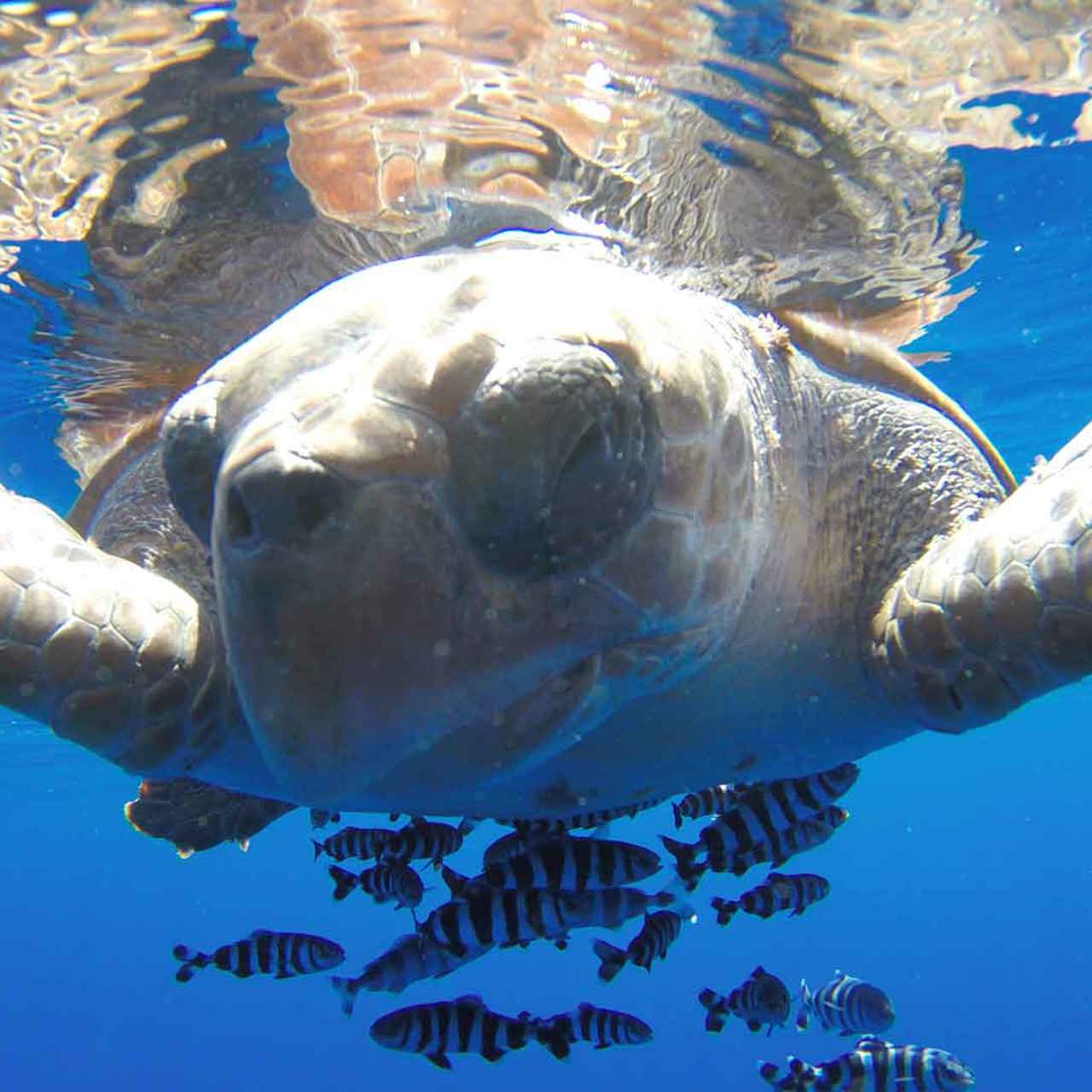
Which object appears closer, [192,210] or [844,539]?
[844,539]

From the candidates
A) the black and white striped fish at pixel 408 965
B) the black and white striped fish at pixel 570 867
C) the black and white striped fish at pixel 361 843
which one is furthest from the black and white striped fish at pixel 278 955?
the black and white striped fish at pixel 570 867

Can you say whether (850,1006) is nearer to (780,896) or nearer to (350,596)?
(780,896)

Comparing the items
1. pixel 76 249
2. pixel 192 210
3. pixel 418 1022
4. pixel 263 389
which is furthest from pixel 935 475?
pixel 76 249

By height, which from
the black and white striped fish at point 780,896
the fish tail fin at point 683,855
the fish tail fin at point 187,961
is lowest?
the fish tail fin at point 187,961

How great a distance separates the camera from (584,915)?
15.2 ft

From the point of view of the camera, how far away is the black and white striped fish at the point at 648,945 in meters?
5.06

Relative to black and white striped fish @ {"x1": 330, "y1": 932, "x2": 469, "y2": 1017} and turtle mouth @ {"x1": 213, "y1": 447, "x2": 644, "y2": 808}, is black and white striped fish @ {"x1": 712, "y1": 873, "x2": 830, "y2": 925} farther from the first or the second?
turtle mouth @ {"x1": 213, "y1": 447, "x2": 644, "y2": 808}

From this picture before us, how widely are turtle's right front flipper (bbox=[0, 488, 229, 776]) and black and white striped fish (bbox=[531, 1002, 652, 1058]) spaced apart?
291 cm

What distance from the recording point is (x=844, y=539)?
3.89 meters

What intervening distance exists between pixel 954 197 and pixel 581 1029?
6754 mm

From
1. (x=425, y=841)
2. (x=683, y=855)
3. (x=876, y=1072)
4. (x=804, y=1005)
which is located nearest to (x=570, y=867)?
(x=683, y=855)

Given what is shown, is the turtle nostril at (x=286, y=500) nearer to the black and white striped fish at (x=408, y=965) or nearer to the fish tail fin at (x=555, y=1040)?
the black and white striped fish at (x=408, y=965)

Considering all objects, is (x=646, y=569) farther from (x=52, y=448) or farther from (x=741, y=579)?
(x=52, y=448)

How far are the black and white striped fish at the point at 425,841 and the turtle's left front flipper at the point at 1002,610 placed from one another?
2.66 meters
